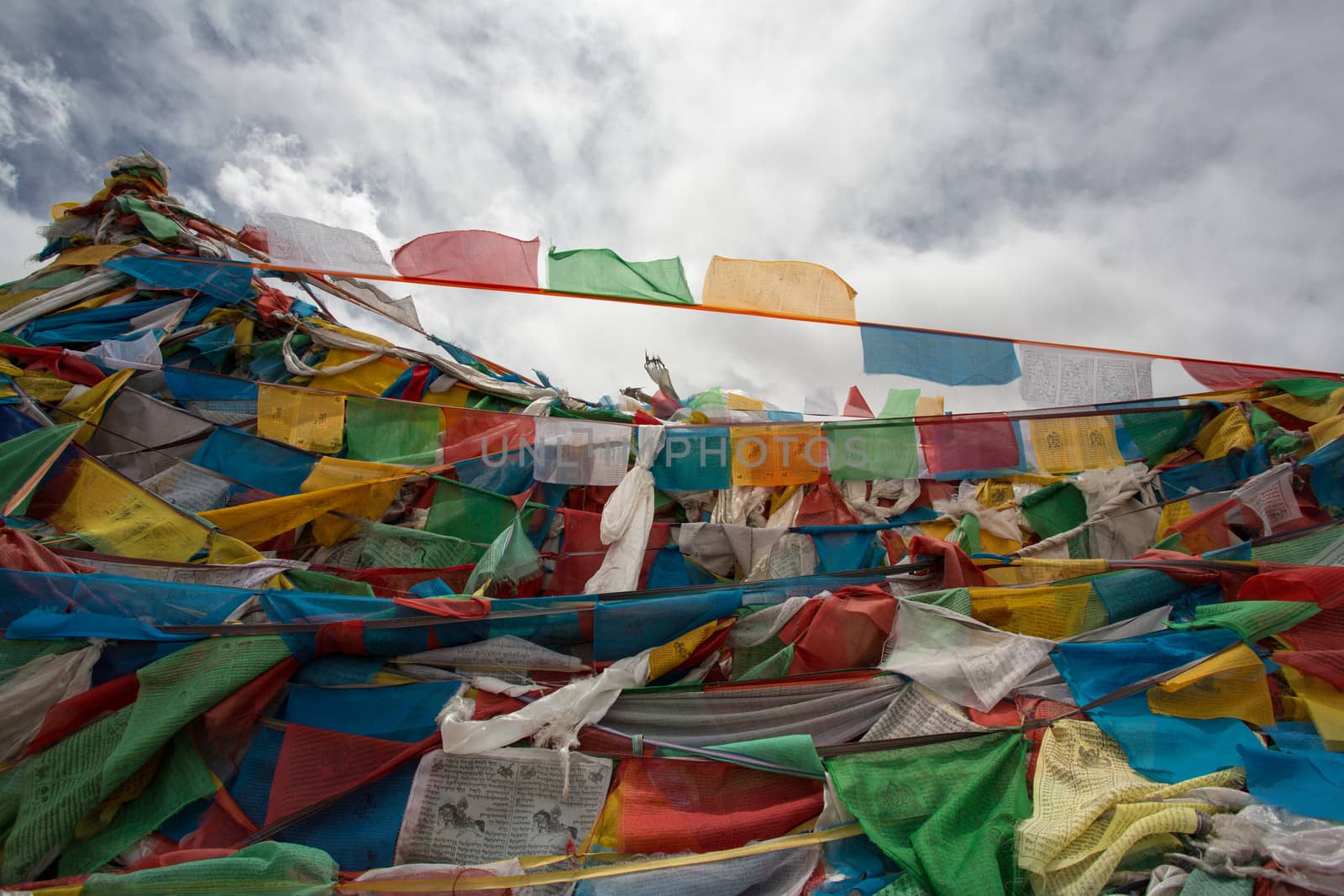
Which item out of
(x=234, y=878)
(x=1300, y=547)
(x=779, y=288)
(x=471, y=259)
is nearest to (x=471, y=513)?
(x=471, y=259)

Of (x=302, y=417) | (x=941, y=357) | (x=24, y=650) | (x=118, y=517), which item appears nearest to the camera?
(x=24, y=650)

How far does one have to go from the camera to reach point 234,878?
288cm

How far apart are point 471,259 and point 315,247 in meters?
1.39

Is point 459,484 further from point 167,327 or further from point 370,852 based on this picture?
point 167,327

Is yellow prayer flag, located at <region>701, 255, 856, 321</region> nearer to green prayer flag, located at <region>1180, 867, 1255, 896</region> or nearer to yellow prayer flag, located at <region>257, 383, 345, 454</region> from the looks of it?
yellow prayer flag, located at <region>257, 383, 345, 454</region>

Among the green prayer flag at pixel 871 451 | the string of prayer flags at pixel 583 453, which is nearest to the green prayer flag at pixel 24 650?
the string of prayer flags at pixel 583 453

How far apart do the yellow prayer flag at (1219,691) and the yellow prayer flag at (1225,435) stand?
330 centimetres

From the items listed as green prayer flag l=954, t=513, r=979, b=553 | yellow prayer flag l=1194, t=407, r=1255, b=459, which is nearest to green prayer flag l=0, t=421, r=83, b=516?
green prayer flag l=954, t=513, r=979, b=553

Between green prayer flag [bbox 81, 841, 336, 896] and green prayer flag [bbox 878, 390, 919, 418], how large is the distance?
713 cm

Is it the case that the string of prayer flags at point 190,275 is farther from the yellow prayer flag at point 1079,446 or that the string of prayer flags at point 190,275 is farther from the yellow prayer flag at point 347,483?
the yellow prayer flag at point 1079,446

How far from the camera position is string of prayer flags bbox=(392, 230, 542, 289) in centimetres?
640

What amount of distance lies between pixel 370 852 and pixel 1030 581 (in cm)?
393

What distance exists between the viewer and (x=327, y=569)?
18.0 feet

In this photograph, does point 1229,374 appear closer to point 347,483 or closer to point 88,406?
point 347,483
